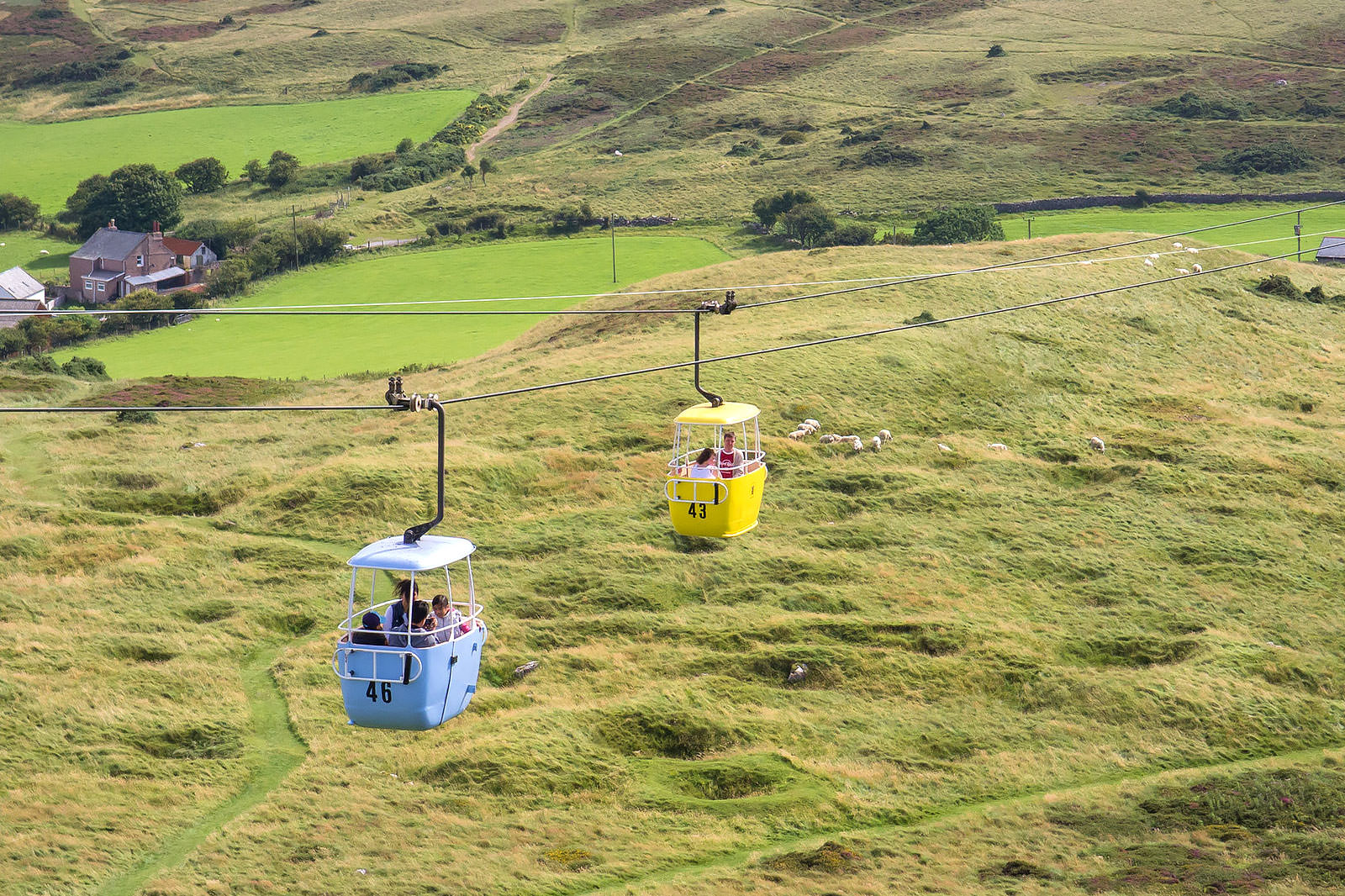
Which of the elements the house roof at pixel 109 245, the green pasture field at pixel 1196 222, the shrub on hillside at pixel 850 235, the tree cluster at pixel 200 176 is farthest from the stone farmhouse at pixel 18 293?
the green pasture field at pixel 1196 222

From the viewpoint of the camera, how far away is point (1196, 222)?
142 m

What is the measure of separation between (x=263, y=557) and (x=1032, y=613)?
110 ft

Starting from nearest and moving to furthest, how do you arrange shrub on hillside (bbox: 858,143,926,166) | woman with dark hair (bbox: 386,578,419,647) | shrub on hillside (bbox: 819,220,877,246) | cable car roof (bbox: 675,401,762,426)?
1. woman with dark hair (bbox: 386,578,419,647)
2. cable car roof (bbox: 675,401,762,426)
3. shrub on hillside (bbox: 819,220,877,246)
4. shrub on hillside (bbox: 858,143,926,166)

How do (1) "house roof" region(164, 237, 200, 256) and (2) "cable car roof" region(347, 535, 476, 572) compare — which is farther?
(1) "house roof" region(164, 237, 200, 256)

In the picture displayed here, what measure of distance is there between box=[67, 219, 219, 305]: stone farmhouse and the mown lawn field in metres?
3.39

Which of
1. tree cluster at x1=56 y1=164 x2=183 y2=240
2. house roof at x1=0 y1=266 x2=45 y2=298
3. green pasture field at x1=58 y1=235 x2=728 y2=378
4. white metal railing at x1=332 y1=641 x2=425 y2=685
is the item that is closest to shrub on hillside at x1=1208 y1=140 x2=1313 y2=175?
green pasture field at x1=58 y1=235 x2=728 y2=378

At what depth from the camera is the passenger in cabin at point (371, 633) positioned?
24.9 metres

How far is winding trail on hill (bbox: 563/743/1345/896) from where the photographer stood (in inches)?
1486

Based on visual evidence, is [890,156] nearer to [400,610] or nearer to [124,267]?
[124,267]

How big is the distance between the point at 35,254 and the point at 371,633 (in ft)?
491

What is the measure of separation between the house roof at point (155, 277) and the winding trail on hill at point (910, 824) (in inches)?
4712

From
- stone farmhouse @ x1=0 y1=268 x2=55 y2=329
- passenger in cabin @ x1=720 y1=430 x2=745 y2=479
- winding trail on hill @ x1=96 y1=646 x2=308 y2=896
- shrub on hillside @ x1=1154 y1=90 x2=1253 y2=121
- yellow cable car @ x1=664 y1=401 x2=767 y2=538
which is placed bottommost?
winding trail on hill @ x1=96 y1=646 x2=308 y2=896

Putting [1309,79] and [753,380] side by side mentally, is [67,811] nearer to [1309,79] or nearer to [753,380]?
[753,380]

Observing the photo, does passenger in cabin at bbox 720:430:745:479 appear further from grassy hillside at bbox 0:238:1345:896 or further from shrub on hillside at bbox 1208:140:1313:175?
shrub on hillside at bbox 1208:140:1313:175
